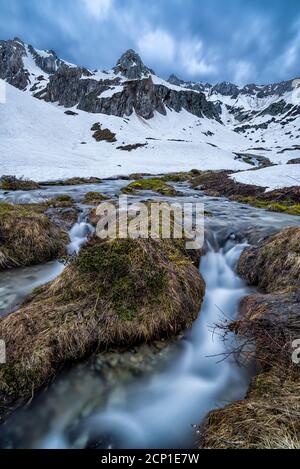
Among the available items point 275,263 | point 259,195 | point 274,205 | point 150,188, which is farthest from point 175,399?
point 150,188

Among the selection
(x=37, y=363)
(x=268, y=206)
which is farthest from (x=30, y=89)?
(x=37, y=363)

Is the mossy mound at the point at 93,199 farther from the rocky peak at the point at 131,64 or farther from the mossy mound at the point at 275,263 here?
the rocky peak at the point at 131,64

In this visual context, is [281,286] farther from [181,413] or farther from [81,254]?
[81,254]

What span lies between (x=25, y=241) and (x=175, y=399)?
599cm

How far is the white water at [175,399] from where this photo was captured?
3.80 meters

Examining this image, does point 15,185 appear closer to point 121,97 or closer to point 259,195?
point 259,195

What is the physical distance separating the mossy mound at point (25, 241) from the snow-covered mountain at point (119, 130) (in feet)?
60.5

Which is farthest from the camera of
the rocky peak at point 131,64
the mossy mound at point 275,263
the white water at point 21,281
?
the rocky peak at point 131,64

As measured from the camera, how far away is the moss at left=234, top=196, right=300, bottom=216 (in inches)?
584

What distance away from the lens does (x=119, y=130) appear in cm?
6994

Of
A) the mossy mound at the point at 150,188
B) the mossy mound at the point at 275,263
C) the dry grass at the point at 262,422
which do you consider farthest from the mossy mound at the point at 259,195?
the dry grass at the point at 262,422

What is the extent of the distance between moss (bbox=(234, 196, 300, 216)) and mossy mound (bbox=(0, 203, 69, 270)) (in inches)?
447

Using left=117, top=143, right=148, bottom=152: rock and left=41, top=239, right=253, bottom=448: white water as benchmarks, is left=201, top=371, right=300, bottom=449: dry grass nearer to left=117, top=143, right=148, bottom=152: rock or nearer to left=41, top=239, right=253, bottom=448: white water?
left=41, top=239, right=253, bottom=448: white water
